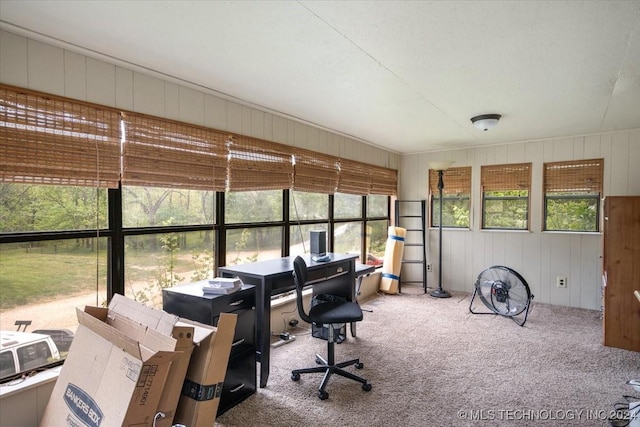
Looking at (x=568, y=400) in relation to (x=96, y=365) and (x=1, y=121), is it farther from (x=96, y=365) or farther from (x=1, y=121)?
(x=1, y=121)

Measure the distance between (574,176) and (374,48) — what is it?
389 centimetres

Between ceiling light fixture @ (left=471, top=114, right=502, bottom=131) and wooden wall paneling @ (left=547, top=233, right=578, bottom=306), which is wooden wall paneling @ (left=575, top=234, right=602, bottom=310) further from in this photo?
ceiling light fixture @ (left=471, top=114, right=502, bottom=131)

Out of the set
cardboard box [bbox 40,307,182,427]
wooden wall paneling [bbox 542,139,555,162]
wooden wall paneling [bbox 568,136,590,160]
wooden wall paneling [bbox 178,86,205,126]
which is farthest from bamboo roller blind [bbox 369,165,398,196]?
cardboard box [bbox 40,307,182,427]

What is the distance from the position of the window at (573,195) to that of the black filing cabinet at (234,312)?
14.0 ft

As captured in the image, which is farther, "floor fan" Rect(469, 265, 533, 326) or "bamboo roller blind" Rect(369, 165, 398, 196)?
"bamboo roller blind" Rect(369, 165, 398, 196)

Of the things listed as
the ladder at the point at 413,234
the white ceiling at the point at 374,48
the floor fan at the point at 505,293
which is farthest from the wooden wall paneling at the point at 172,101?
the ladder at the point at 413,234

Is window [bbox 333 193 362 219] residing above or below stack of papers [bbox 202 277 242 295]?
above

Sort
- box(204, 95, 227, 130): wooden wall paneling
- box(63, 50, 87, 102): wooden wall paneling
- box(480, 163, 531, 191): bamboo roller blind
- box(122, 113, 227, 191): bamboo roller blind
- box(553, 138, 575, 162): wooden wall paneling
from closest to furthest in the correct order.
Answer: box(63, 50, 87, 102): wooden wall paneling, box(122, 113, 227, 191): bamboo roller blind, box(204, 95, 227, 130): wooden wall paneling, box(553, 138, 575, 162): wooden wall paneling, box(480, 163, 531, 191): bamboo roller blind

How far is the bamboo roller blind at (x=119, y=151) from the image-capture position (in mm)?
1896

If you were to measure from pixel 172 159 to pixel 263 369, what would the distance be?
1.68m

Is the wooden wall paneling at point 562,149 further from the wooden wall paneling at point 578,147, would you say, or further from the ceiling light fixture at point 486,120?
the ceiling light fixture at point 486,120

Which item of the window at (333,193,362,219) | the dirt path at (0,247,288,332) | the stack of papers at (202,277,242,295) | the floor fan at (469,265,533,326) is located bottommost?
the floor fan at (469,265,533,326)

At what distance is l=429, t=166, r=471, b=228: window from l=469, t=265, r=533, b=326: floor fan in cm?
134

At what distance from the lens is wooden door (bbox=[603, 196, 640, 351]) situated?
321 cm
